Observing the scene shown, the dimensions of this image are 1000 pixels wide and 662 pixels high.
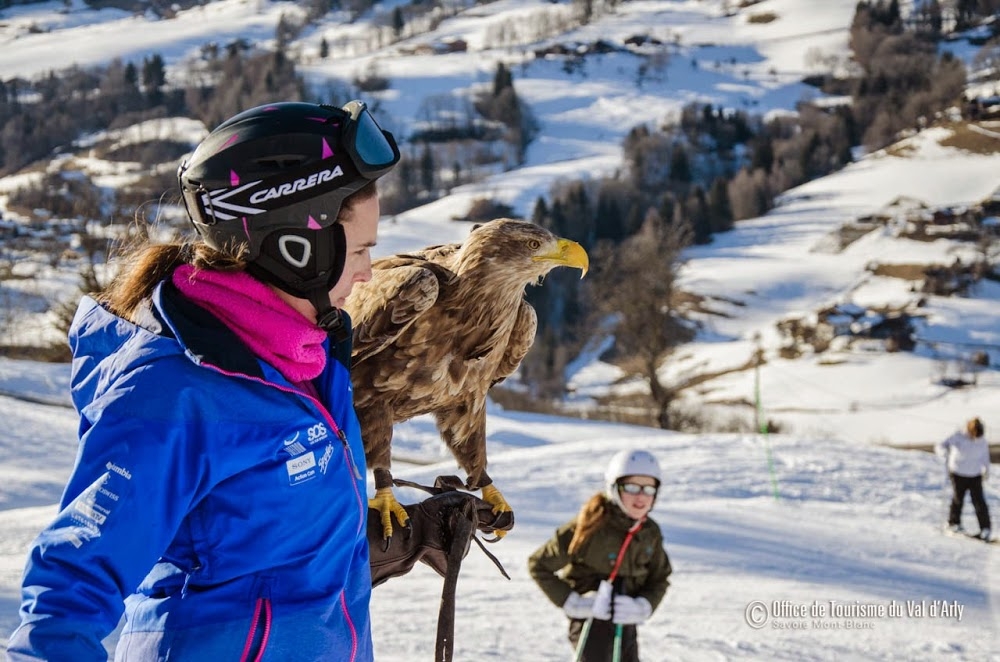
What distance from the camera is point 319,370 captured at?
1.97m

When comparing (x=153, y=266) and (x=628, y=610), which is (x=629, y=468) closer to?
(x=628, y=610)

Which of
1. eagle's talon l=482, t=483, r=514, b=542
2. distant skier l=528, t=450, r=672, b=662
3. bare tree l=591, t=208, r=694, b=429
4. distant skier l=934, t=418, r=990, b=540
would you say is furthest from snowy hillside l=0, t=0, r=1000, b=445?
eagle's talon l=482, t=483, r=514, b=542

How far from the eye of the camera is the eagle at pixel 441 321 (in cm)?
319

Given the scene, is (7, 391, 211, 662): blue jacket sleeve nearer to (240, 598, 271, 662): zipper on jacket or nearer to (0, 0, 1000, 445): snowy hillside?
(240, 598, 271, 662): zipper on jacket

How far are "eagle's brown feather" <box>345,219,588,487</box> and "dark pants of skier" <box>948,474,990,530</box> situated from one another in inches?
408

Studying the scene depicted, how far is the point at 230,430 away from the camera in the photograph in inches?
68.0

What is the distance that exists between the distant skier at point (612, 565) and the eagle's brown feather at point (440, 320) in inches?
74.6

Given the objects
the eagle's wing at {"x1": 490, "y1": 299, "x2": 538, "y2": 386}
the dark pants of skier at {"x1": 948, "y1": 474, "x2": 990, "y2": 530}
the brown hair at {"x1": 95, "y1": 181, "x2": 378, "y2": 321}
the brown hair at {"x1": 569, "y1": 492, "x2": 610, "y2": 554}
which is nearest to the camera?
the brown hair at {"x1": 95, "y1": 181, "x2": 378, "y2": 321}

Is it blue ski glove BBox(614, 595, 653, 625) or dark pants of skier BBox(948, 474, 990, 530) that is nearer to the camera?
blue ski glove BBox(614, 595, 653, 625)

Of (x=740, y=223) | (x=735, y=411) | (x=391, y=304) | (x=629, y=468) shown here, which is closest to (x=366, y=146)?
(x=391, y=304)

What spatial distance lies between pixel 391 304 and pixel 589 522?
229 cm

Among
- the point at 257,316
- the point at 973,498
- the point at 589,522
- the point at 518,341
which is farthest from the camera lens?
the point at 973,498

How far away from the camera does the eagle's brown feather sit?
319cm

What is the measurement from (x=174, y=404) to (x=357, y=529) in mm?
551
